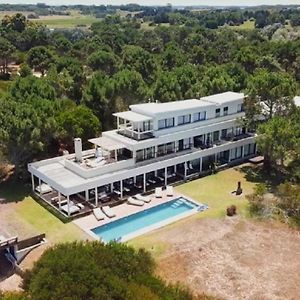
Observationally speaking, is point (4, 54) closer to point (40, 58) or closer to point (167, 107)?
point (40, 58)

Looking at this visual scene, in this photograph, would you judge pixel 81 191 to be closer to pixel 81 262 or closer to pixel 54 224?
pixel 54 224

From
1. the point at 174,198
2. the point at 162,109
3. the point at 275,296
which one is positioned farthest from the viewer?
the point at 162,109

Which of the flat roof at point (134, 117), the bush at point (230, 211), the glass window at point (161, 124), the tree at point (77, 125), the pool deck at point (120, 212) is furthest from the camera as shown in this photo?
the tree at point (77, 125)

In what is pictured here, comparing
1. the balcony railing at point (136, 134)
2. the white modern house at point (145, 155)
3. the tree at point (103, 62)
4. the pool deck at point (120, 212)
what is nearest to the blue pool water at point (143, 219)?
the pool deck at point (120, 212)

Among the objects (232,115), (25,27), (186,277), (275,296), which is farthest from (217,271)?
(25,27)

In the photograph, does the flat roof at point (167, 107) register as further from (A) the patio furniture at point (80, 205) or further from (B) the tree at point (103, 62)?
(B) the tree at point (103, 62)

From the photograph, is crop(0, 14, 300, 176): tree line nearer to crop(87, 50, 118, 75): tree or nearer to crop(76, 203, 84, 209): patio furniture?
crop(87, 50, 118, 75): tree
